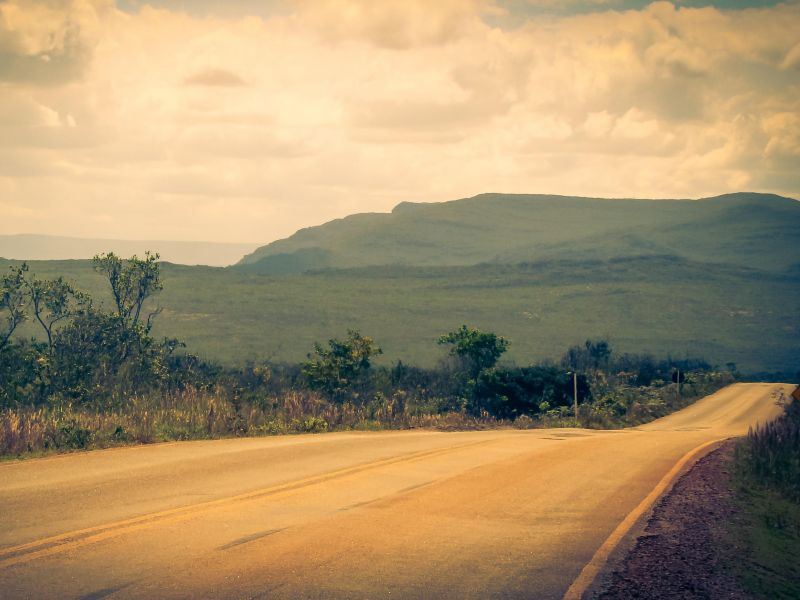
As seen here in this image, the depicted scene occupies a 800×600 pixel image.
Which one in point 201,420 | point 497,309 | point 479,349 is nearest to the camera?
point 201,420

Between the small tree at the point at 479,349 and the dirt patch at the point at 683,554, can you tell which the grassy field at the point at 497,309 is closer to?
the small tree at the point at 479,349

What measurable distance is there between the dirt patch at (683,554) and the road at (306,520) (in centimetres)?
46

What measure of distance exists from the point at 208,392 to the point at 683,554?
22071 mm

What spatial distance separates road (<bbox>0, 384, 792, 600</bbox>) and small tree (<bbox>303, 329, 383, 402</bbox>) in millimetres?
19683

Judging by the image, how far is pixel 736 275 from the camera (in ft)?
575

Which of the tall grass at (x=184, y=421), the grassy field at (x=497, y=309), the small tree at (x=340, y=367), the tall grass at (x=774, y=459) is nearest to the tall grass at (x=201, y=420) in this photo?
the tall grass at (x=184, y=421)

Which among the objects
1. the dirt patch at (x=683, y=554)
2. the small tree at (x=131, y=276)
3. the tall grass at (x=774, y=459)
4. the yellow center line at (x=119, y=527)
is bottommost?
the tall grass at (x=774, y=459)

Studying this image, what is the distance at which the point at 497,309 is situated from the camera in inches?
5782

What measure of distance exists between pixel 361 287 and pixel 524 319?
1300 inches

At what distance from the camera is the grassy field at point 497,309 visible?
402 ft

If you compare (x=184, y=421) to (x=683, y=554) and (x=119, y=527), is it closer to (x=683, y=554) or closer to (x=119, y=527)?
(x=119, y=527)

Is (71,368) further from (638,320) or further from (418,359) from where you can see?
(638,320)

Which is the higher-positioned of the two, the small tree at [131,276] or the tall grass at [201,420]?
the small tree at [131,276]

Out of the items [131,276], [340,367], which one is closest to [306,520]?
[340,367]
